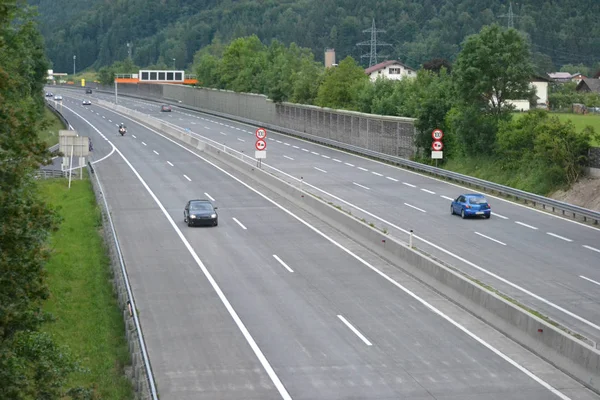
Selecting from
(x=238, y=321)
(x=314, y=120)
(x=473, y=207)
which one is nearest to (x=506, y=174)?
(x=473, y=207)

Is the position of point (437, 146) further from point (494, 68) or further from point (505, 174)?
Result: point (494, 68)

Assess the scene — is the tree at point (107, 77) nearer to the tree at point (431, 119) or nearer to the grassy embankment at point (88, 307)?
the tree at point (431, 119)

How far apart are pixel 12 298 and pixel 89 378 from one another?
695 cm

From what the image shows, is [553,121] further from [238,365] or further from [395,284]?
[238,365]

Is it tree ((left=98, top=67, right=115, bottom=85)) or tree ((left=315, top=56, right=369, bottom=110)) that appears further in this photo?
tree ((left=98, top=67, right=115, bottom=85))

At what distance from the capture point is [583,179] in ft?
164

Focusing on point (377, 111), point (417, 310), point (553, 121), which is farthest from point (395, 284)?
point (377, 111)

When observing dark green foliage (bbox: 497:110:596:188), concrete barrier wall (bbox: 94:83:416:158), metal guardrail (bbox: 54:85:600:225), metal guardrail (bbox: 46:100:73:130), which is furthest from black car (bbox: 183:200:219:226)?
metal guardrail (bbox: 46:100:73:130)

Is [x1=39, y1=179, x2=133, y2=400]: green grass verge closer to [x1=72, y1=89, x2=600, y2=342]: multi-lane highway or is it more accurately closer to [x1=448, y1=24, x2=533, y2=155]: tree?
[x1=72, y1=89, x2=600, y2=342]: multi-lane highway

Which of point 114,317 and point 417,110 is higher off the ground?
point 417,110

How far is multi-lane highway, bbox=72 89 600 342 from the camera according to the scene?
2761 cm

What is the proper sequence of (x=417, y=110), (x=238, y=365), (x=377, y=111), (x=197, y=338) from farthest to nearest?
(x=377, y=111), (x=417, y=110), (x=197, y=338), (x=238, y=365)

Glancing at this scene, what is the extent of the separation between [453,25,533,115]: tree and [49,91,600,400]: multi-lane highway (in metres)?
13.7

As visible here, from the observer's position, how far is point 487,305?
24.8m
